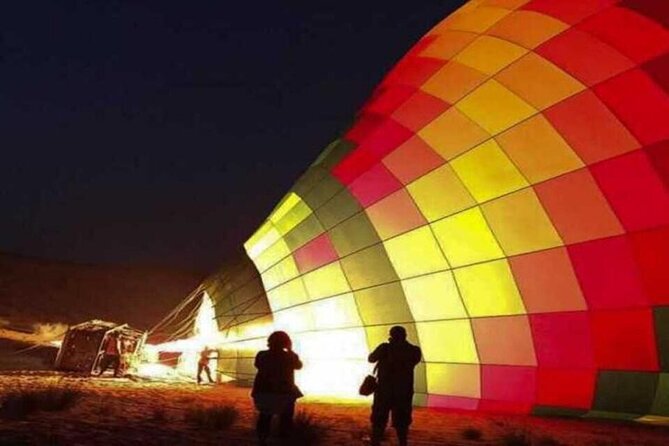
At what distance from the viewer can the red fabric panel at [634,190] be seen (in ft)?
24.6

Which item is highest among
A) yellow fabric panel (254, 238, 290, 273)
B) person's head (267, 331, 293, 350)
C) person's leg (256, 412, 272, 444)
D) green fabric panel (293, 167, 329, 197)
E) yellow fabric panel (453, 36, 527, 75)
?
yellow fabric panel (453, 36, 527, 75)

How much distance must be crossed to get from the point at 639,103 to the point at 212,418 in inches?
249

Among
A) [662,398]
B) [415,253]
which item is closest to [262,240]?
[415,253]

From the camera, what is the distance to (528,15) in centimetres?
910

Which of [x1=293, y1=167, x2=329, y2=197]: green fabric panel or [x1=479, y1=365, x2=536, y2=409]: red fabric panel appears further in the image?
[x1=293, y1=167, x2=329, y2=197]: green fabric panel

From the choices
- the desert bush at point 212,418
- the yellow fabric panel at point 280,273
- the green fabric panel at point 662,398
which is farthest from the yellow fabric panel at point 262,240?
the green fabric panel at point 662,398

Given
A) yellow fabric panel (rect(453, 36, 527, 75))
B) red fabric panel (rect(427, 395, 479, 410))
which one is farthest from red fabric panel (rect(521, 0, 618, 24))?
red fabric panel (rect(427, 395, 479, 410))

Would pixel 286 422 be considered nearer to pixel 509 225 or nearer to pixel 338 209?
pixel 509 225

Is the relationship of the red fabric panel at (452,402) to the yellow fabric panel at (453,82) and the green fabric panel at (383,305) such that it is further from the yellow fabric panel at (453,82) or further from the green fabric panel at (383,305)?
the yellow fabric panel at (453,82)

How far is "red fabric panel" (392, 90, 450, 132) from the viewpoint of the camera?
9203 millimetres

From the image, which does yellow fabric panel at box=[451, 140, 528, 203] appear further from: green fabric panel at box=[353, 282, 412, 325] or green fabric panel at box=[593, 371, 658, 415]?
green fabric panel at box=[593, 371, 658, 415]

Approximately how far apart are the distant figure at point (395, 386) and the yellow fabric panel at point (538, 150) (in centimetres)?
A: 340

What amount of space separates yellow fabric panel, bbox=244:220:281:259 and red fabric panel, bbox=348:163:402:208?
5.28 ft

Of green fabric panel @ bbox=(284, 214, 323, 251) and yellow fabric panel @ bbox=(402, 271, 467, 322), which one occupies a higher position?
green fabric panel @ bbox=(284, 214, 323, 251)
